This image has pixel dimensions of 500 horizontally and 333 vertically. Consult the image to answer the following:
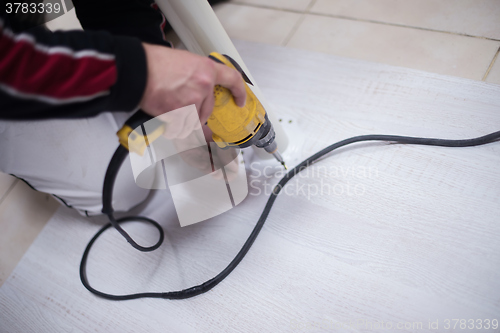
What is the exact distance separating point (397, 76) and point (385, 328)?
1.87 feet

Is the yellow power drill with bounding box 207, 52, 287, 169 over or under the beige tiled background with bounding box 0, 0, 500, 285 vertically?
over

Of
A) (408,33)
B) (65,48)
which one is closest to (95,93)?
(65,48)

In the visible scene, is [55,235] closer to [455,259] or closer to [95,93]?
[95,93]

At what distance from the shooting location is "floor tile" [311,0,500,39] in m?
0.85

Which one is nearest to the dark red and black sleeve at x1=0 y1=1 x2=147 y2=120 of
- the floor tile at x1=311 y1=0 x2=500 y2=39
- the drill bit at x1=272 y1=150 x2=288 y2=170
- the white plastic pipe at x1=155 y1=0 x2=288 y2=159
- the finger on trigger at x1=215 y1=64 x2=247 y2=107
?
the finger on trigger at x1=215 y1=64 x2=247 y2=107

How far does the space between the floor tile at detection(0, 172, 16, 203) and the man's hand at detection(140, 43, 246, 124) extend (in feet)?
1.70

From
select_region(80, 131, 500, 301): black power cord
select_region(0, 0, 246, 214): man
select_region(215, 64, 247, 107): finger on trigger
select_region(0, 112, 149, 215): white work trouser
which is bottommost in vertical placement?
select_region(80, 131, 500, 301): black power cord

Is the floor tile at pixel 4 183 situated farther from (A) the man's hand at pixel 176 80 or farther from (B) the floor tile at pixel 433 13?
(B) the floor tile at pixel 433 13

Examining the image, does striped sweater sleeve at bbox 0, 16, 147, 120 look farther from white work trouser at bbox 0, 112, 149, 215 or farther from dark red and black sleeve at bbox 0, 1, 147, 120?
white work trouser at bbox 0, 112, 149, 215

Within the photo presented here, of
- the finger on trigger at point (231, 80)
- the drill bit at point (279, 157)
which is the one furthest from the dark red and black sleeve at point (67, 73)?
the drill bit at point (279, 157)

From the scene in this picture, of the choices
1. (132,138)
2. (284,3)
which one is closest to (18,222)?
(132,138)

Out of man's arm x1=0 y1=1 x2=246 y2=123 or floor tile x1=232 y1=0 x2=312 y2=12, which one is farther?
floor tile x1=232 y1=0 x2=312 y2=12

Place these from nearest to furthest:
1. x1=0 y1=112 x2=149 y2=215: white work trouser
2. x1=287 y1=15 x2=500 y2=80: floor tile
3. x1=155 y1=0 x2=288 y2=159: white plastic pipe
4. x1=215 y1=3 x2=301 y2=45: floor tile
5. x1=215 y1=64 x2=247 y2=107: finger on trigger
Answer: x1=215 y1=64 x2=247 y2=107: finger on trigger
x1=155 y1=0 x2=288 y2=159: white plastic pipe
x1=0 y1=112 x2=149 y2=215: white work trouser
x1=287 y1=15 x2=500 y2=80: floor tile
x1=215 y1=3 x2=301 y2=45: floor tile

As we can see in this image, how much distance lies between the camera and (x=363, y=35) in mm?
931
